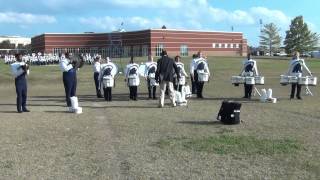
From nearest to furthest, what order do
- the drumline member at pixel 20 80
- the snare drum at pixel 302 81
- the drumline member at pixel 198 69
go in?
the drumline member at pixel 20 80
the snare drum at pixel 302 81
the drumline member at pixel 198 69

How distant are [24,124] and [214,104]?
7.73 meters

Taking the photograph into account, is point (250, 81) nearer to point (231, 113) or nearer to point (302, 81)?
point (302, 81)

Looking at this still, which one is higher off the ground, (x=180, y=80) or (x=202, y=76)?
(x=202, y=76)

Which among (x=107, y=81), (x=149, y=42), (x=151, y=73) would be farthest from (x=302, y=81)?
(x=149, y=42)

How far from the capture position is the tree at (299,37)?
131 m

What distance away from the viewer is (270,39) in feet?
479

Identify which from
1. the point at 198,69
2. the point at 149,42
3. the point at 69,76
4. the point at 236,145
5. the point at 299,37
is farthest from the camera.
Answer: the point at 299,37

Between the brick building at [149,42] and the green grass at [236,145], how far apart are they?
114115mm

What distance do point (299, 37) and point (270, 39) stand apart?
1513cm

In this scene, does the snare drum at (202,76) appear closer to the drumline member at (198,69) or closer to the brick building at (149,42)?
the drumline member at (198,69)

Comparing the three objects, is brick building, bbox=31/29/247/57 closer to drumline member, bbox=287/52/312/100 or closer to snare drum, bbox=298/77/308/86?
drumline member, bbox=287/52/312/100

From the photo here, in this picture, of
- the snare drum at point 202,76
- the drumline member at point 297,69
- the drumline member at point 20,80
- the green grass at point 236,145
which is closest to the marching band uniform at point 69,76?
the drumline member at point 20,80

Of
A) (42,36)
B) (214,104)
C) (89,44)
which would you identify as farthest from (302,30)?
(214,104)

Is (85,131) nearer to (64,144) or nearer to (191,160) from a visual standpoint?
(64,144)
